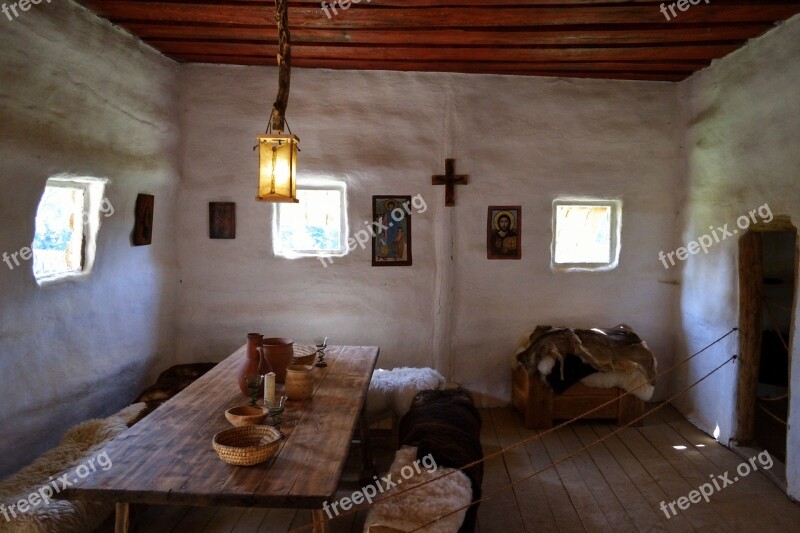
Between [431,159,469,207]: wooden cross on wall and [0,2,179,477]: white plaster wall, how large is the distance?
107 inches

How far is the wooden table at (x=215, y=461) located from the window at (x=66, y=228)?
1635mm

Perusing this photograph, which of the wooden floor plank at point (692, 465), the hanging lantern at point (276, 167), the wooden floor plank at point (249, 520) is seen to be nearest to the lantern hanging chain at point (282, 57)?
the hanging lantern at point (276, 167)

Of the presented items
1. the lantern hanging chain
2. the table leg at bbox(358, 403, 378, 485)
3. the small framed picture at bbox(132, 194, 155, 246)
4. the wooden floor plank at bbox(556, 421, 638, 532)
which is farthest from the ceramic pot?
the small framed picture at bbox(132, 194, 155, 246)

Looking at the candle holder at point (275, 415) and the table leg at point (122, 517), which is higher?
the candle holder at point (275, 415)

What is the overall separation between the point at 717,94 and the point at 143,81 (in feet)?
17.6

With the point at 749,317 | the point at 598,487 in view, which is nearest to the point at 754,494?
the point at 598,487

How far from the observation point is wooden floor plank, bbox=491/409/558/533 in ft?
12.9

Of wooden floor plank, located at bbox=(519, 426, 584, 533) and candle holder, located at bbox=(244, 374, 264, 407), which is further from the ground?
candle holder, located at bbox=(244, 374, 264, 407)

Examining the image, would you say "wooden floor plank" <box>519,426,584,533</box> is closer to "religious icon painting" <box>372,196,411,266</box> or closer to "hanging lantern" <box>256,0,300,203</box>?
"religious icon painting" <box>372,196,411,266</box>

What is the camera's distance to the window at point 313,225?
6109 mm

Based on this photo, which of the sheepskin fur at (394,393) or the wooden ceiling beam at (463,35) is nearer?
the wooden ceiling beam at (463,35)

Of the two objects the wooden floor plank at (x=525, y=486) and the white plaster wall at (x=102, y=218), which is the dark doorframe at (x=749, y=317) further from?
the white plaster wall at (x=102, y=218)

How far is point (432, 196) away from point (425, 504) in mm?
3617

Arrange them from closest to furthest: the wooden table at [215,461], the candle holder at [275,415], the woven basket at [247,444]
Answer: the wooden table at [215,461] < the woven basket at [247,444] < the candle holder at [275,415]
